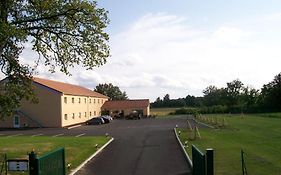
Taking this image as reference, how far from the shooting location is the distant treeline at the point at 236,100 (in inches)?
4050

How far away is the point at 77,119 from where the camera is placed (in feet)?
230

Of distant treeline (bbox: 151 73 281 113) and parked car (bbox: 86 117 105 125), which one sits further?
distant treeline (bbox: 151 73 281 113)

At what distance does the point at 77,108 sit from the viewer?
2758 inches

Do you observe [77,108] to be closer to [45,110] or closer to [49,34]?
[45,110]

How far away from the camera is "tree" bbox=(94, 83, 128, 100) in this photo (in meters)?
124

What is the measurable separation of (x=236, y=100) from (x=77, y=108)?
7130 centimetres

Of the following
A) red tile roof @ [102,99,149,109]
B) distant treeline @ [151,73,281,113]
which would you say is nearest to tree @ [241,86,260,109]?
distant treeline @ [151,73,281,113]

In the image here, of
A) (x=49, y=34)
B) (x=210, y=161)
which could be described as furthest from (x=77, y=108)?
(x=210, y=161)

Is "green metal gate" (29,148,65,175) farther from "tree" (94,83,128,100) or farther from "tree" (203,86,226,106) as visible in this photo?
"tree" (203,86,226,106)

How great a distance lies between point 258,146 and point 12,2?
51.3 feet

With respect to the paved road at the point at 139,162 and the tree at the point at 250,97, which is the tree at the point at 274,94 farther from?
the paved road at the point at 139,162

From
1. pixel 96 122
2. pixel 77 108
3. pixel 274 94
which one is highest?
pixel 274 94

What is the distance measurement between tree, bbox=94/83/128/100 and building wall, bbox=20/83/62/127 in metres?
61.6

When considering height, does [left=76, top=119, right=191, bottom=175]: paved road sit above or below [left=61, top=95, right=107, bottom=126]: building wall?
below
